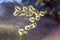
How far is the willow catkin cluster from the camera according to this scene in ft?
2.16

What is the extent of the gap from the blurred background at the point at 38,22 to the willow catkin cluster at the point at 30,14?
0.05 ft

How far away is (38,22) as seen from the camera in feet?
2.18

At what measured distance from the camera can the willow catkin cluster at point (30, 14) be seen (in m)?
0.66

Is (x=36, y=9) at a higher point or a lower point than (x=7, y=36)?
higher

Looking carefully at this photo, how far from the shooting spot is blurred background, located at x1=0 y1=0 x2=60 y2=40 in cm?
66

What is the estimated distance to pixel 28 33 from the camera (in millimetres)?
657

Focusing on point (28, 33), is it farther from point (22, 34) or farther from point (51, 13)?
point (51, 13)

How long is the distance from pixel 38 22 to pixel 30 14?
0.06 metres

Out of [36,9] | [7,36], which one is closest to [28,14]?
[36,9]

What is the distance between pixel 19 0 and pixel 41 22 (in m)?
0.17

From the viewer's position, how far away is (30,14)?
67cm

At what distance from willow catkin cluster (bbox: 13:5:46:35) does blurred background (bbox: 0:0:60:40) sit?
0.02 meters

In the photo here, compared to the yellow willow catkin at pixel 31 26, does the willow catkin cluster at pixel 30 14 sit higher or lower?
higher

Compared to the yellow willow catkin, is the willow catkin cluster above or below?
above
